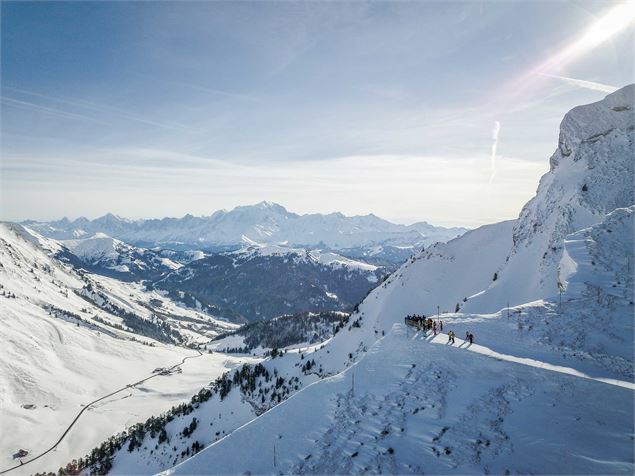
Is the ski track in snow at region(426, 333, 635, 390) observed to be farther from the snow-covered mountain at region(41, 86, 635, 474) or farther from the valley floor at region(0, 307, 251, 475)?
the valley floor at region(0, 307, 251, 475)

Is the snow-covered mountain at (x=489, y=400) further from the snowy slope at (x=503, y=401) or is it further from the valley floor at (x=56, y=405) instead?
the valley floor at (x=56, y=405)

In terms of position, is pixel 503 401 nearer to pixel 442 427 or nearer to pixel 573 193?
pixel 442 427

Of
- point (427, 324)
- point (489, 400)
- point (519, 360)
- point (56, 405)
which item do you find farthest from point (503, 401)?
point (56, 405)

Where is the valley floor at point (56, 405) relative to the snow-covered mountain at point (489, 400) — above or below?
below

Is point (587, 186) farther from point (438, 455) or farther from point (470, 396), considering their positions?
point (438, 455)

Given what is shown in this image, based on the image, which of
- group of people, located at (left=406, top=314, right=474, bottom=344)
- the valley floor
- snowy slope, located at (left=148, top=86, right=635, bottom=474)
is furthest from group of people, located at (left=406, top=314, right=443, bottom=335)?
the valley floor

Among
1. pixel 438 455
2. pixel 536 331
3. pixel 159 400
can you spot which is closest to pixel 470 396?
pixel 438 455

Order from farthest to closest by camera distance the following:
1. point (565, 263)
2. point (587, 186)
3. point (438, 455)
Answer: point (587, 186)
point (565, 263)
point (438, 455)

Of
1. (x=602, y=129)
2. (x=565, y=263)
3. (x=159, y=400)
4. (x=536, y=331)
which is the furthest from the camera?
(x=159, y=400)

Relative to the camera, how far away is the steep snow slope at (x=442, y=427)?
18.2m

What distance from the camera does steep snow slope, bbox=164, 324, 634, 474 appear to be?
1825 cm

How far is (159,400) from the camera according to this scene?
178 m

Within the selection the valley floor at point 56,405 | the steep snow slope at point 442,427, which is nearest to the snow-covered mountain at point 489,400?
the steep snow slope at point 442,427

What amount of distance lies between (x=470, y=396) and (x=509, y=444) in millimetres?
4220
